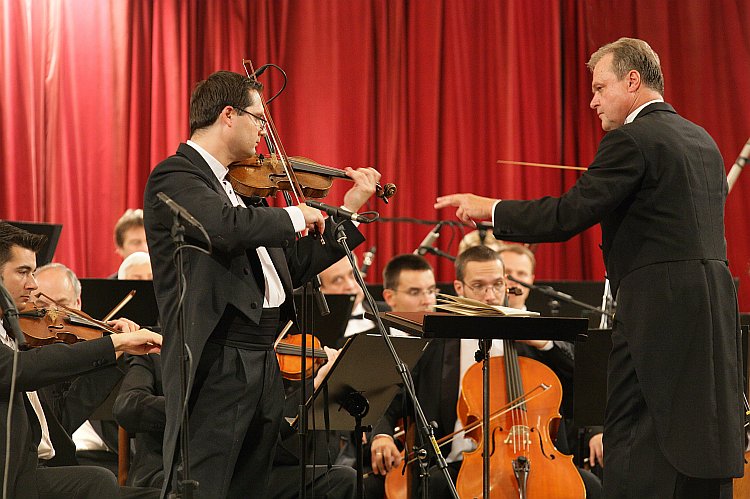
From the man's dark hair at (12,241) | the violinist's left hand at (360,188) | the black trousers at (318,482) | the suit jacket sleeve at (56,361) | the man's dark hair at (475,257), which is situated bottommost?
the black trousers at (318,482)

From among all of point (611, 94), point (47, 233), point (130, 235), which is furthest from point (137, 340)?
point (130, 235)

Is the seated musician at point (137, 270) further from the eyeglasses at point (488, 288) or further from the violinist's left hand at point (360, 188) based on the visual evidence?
the violinist's left hand at point (360, 188)

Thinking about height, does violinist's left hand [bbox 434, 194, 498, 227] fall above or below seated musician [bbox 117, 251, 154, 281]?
above

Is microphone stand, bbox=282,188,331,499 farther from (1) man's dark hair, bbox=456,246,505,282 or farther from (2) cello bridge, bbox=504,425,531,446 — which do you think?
(1) man's dark hair, bbox=456,246,505,282

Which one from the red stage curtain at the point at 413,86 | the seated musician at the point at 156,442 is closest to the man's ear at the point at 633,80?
the seated musician at the point at 156,442

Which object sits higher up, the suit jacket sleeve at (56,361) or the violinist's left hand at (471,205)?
the violinist's left hand at (471,205)

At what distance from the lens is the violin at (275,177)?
9.55ft

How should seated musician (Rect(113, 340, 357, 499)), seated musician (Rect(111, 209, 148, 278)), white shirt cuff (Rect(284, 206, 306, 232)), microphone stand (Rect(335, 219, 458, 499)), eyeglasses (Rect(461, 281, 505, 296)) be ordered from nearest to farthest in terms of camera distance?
microphone stand (Rect(335, 219, 458, 499))
white shirt cuff (Rect(284, 206, 306, 232))
seated musician (Rect(113, 340, 357, 499))
eyeglasses (Rect(461, 281, 505, 296))
seated musician (Rect(111, 209, 148, 278))

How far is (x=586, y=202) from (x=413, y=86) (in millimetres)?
4448

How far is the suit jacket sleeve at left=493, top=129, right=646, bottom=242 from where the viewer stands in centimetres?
268

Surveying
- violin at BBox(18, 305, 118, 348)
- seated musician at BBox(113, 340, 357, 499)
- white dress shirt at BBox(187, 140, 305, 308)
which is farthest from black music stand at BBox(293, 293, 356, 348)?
white dress shirt at BBox(187, 140, 305, 308)

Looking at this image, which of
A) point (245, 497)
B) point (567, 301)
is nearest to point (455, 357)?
point (567, 301)

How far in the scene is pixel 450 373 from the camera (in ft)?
13.8

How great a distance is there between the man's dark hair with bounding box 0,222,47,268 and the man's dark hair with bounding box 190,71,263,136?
830mm
